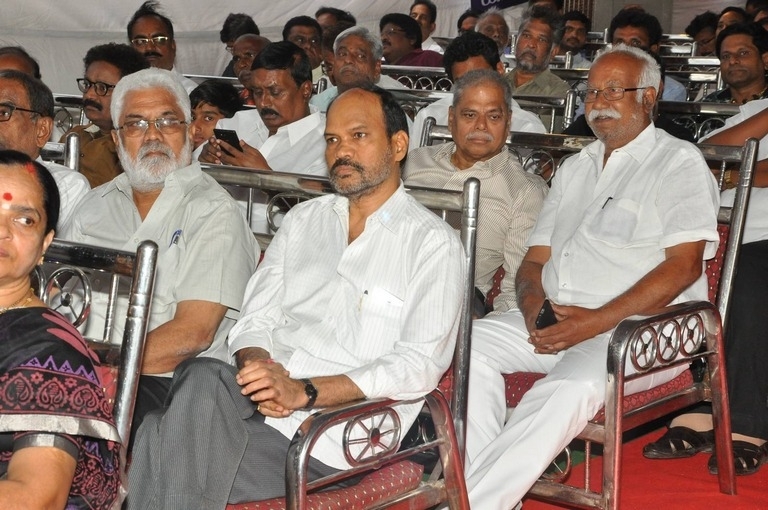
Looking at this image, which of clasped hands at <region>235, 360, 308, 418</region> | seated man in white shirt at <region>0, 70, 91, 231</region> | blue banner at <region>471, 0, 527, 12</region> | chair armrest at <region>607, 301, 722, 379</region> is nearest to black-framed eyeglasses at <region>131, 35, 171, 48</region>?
seated man in white shirt at <region>0, 70, 91, 231</region>

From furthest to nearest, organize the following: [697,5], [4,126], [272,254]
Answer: [697,5] < [4,126] < [272,254]

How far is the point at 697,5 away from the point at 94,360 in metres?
13.5

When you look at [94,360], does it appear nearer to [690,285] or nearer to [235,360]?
[235,360]

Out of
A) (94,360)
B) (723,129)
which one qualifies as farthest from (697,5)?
Result: (94,360)

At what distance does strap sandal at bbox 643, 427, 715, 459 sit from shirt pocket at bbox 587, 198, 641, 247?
0.82m

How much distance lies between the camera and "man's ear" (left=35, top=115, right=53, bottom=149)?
3.96m

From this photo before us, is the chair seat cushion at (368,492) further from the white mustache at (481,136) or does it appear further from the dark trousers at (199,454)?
the white mustache at (481,136)

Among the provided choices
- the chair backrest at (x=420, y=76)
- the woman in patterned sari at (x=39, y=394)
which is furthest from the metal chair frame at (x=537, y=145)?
the woman in patterned sari at (x=39, y=394)

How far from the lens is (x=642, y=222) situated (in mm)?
3475

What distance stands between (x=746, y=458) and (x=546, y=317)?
2.93 ft

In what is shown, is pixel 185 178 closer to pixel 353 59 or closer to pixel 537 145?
pixel 537 145

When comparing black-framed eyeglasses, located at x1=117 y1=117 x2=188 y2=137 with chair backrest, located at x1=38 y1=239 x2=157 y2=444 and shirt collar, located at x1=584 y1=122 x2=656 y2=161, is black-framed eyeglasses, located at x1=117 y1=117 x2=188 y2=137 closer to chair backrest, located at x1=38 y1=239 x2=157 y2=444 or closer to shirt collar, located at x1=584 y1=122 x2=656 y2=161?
chair backrest, located at x1=38 y1=239 x2=157 y2=444

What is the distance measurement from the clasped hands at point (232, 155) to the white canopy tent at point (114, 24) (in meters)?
4.55

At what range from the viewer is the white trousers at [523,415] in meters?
2.99
